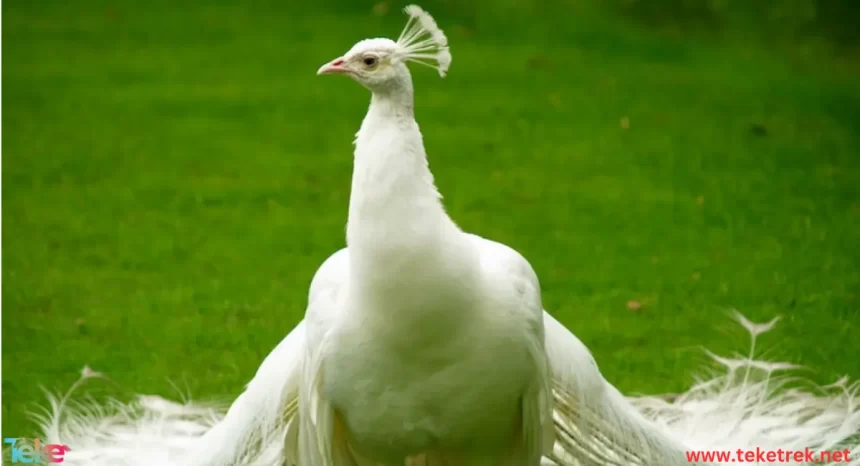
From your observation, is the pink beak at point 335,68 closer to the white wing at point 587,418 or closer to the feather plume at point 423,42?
the feather plume at point 423,42

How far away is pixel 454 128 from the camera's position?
400 inches

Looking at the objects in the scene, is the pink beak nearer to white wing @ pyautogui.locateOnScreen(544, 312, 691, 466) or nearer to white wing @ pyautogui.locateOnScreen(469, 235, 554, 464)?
white wing @ pyautogui.locateOnScreen(469, 235, 554, 464)

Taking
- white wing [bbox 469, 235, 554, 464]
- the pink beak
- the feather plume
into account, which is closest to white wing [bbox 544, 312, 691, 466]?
white wing [bbox 469, 235, 554, 464]

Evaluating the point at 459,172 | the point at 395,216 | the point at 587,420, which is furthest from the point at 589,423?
the point at 459,172

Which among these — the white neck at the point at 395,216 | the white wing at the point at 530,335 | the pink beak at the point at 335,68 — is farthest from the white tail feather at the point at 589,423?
the pink beak at the point at 335,68

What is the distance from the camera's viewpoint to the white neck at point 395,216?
3.77 meters

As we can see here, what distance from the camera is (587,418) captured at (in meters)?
4.54

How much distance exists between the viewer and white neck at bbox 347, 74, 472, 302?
12.4 feet

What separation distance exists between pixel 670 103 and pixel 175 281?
4.93 meters

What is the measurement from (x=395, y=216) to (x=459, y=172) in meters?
5.45

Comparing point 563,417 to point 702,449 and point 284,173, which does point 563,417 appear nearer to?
point 702,449

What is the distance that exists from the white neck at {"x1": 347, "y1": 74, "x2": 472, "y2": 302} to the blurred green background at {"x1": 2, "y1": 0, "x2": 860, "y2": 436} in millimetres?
2137

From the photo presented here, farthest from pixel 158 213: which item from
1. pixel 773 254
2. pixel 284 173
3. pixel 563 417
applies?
pixel 563 417

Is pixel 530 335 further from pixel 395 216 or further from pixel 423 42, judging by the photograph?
pixel 423 42
